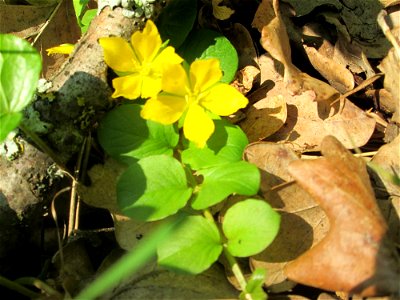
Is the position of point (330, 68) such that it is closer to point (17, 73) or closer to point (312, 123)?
point (312, 123)

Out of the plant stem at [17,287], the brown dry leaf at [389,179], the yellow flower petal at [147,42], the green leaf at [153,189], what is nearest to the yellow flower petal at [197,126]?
the green leaf at [153,189]

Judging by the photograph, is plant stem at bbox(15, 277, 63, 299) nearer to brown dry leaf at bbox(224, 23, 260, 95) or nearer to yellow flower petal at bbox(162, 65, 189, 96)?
yellow flower petal at bbox(162, 65, 189, 96)

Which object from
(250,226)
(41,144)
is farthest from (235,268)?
(41,144)

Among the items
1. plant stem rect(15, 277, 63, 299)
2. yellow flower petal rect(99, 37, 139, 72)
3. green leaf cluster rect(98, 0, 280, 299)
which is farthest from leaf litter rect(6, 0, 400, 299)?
yellow flower petal rect(99, 37, 139, 72)

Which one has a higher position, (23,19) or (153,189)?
(23,19)

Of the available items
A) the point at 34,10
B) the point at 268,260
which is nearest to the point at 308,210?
the point at 268,260
